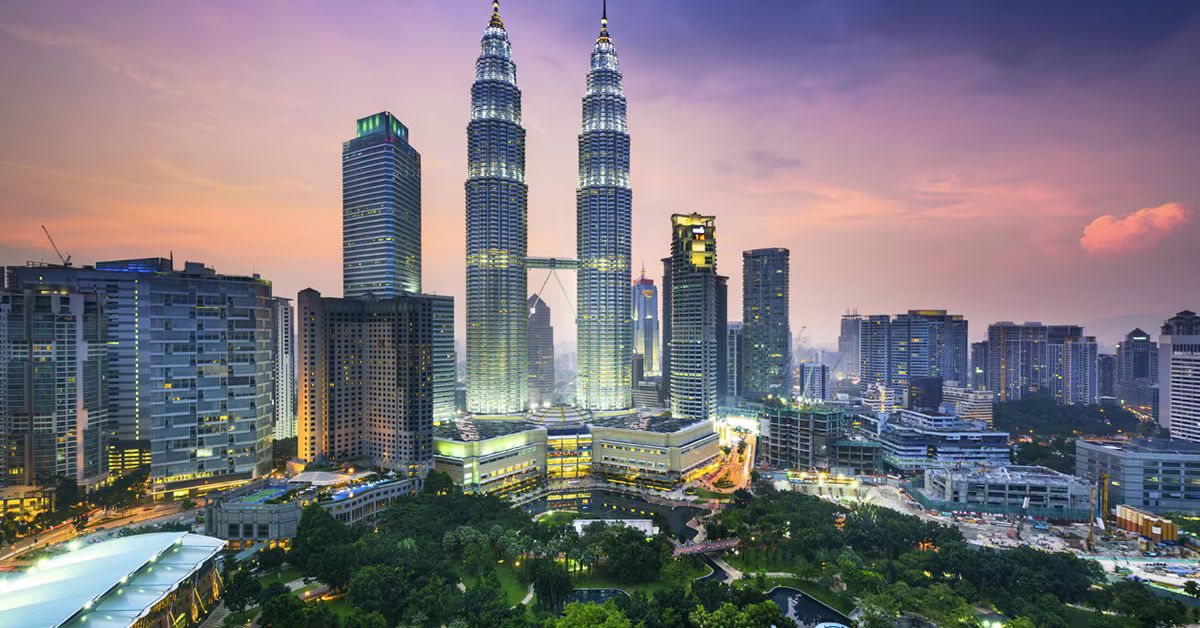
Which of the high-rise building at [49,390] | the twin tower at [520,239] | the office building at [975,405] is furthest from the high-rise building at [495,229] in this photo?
the office building at [975,405]

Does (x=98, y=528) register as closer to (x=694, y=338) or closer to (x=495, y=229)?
(x=495, y=229)

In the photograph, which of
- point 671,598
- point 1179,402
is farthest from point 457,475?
point 1179,402

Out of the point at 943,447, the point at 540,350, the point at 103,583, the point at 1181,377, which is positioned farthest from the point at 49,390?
the point at 1181,377

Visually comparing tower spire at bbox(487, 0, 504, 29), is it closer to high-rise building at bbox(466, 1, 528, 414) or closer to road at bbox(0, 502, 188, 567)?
high-rise building at bbox(466, 1, 528, 414)

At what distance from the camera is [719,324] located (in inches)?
4966

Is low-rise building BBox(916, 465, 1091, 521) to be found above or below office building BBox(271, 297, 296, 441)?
below

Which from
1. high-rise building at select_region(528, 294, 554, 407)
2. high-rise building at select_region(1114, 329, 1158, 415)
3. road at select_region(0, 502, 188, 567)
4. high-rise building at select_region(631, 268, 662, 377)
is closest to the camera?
road at select_region(0, 502, 188, 567)

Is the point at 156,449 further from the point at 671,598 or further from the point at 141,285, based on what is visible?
the point at 671,598

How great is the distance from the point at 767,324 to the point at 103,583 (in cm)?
11886

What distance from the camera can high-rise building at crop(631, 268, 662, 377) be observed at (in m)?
174

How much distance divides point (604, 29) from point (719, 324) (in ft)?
208

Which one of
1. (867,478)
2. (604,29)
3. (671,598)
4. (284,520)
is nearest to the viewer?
(671,598)

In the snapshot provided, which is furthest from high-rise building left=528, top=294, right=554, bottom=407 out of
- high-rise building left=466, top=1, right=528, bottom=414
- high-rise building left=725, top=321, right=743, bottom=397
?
high-rise building left=725, top=321, right=743, bottom=397

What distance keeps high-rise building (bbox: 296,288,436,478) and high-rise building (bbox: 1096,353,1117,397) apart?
141762 mm
